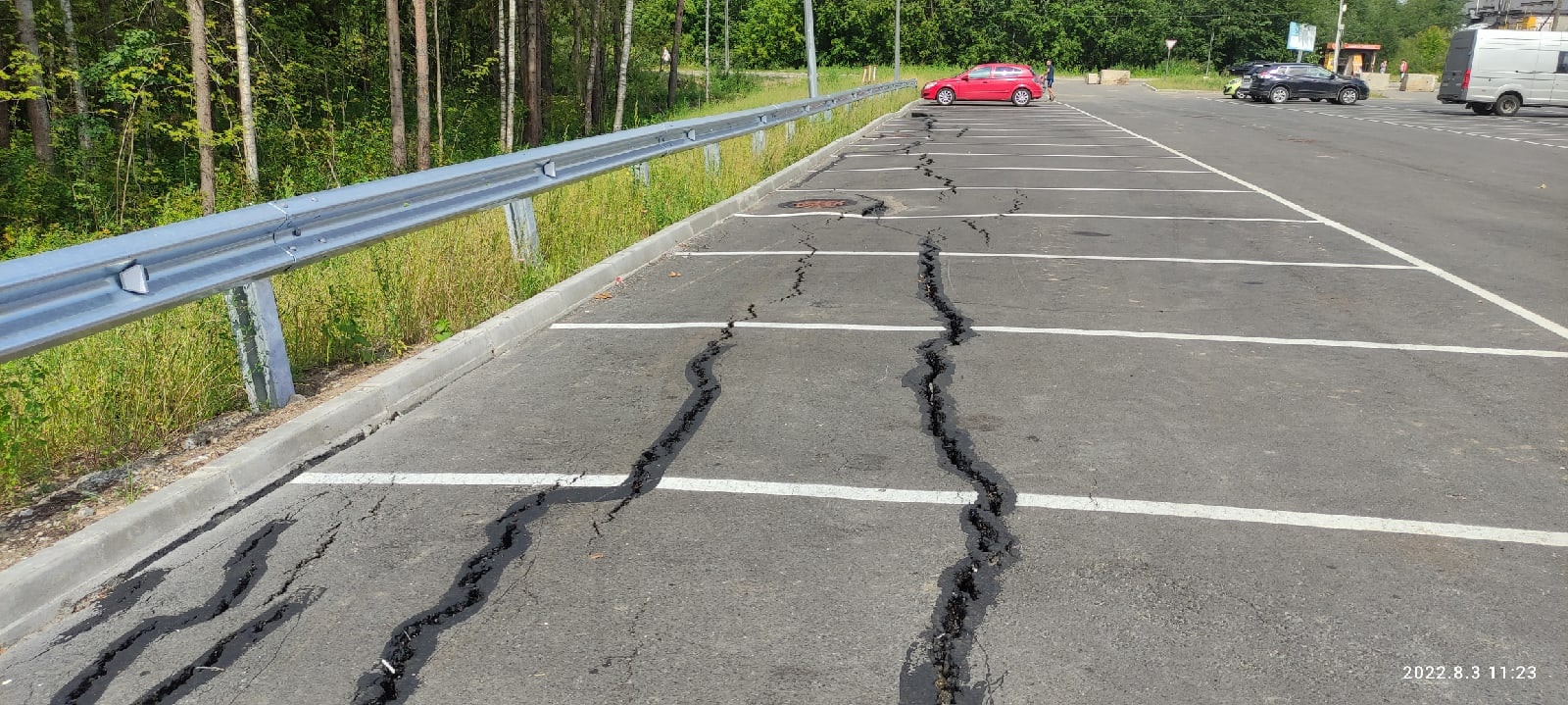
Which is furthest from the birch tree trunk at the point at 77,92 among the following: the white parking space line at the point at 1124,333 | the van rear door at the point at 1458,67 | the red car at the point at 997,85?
the van rear door at the point at 1458,67

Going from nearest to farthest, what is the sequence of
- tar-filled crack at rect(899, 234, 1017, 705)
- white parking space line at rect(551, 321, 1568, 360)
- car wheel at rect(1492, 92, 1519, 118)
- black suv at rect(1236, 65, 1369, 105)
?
tar-filled crack at rect(899, 234, 1017, 705) < white parking space line at rect(551, 321, 1568, 360) < car wheel at rect(1492, 92, 1519, 118) < black suv at rect(1236, 65, 1369, 105)

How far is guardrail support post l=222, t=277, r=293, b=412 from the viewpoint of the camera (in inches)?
210

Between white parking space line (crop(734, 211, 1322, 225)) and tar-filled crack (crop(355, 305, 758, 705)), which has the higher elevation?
white parking space line (crop(734, 211, 1322, 225))

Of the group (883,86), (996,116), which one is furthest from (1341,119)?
(883,86)

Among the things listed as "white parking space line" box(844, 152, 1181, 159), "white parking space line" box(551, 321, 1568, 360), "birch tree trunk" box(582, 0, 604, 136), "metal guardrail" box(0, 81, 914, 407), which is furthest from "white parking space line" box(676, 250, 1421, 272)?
"birch tree trunk" box(582, 0, 604, 136)

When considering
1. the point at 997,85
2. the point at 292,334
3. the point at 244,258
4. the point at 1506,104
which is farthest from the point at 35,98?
the point at 1506,104

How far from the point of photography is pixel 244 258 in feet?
17.6

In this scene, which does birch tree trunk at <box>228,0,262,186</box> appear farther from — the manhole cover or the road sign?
the road sign

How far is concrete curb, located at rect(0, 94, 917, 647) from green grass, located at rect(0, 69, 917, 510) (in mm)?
270

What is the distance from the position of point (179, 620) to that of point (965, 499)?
281cm

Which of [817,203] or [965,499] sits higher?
[817,203]

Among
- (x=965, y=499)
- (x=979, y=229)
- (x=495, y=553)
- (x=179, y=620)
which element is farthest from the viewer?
(x=979, y=229)

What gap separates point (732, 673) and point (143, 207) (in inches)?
702

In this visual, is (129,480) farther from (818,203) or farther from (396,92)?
(396,92)
